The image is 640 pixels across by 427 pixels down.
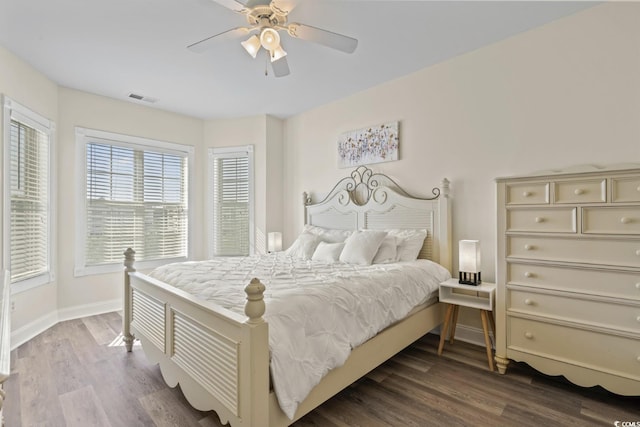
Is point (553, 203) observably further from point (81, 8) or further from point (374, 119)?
point (81, 8)

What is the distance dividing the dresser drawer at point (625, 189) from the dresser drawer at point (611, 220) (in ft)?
0.19

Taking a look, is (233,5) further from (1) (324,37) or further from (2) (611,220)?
(2) (611,220)

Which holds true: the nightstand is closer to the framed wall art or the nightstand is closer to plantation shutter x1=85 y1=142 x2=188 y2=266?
the framed wall art

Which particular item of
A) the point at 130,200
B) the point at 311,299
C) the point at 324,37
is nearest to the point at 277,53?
the point at 324,37

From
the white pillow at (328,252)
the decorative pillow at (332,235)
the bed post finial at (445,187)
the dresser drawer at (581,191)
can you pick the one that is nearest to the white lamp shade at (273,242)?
the decorative pillow at (332,235)

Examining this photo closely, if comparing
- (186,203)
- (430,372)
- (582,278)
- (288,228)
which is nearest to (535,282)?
(582,278)

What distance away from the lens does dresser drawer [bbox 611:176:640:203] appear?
1.92 meters

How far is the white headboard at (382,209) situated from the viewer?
3178 millimetres

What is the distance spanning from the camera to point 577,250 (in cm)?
211

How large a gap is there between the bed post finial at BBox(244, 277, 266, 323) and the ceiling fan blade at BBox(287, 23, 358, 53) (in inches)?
67.7

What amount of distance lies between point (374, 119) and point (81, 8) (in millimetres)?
2909

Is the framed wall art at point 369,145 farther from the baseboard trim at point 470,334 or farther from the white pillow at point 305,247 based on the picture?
the baseboard trim at point 470,334

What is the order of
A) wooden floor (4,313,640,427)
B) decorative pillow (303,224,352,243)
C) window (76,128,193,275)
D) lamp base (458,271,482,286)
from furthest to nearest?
window (76,128,193,275)
decorative pillow (303,224,352,243)
lamp base (458,271,482,286)
wooden floor (4,313,640,427)

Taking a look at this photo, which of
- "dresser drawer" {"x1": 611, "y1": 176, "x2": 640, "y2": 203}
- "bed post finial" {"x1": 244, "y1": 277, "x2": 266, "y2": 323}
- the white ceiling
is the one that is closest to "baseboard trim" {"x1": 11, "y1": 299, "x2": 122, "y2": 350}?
the white ceiling
